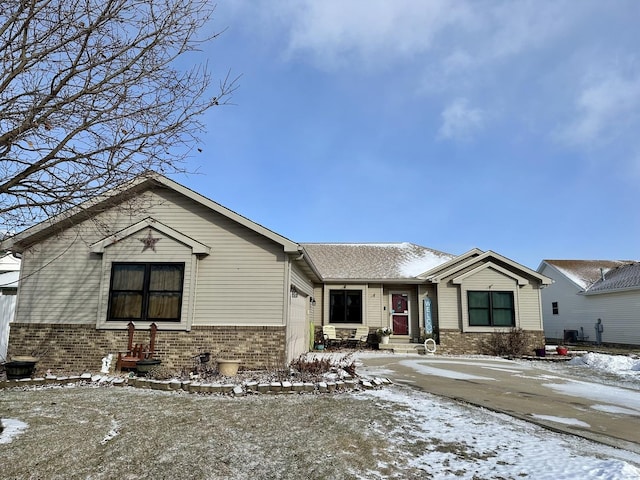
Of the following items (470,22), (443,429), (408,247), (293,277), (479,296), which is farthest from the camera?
(408,247)

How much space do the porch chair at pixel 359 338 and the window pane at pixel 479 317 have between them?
436cm

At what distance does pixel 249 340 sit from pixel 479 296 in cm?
1083

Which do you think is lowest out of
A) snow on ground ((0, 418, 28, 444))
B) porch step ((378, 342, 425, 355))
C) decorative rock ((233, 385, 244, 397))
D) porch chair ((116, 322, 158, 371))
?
snow on ground ((0, 418, 28, 444))

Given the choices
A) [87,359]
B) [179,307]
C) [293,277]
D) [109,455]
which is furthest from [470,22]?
[87,359]

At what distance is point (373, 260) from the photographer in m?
21.1

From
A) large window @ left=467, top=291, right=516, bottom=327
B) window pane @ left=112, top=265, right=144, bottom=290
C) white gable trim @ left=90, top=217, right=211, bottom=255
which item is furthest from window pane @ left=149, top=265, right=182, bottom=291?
large window @ left=467, top=291, right=516, bottom=327

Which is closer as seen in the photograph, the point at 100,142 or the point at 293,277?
the point at 100,142

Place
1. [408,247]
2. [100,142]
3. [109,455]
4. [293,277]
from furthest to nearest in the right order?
1. [408,247]
2. [293,277]
3. [100,142]
4. [109,455]

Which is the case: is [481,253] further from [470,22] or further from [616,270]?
[616,270]

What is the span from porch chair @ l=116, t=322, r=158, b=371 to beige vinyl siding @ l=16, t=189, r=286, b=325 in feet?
3.45

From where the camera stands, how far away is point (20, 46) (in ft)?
15.3

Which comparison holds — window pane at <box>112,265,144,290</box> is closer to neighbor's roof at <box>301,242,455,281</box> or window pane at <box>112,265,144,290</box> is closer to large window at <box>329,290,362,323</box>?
neighbor's roof at <box>301,242,455,281</box>

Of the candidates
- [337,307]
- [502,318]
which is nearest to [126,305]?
[337,307]

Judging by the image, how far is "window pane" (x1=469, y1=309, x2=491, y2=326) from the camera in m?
17.1
